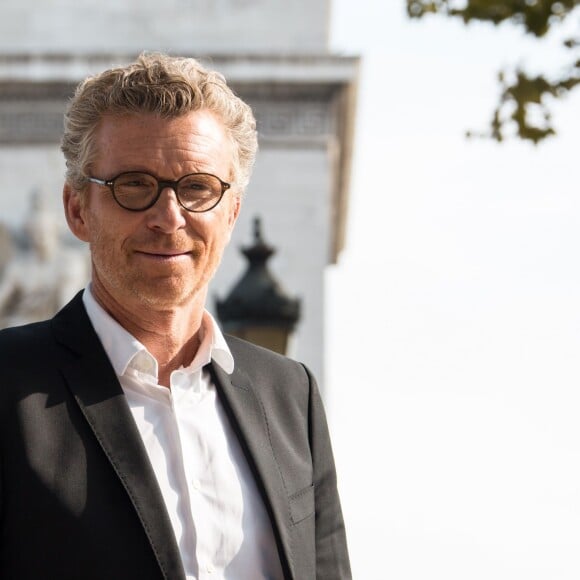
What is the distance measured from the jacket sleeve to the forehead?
589 mm

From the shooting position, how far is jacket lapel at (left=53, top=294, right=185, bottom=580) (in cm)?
293

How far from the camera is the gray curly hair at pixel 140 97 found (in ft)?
10.2

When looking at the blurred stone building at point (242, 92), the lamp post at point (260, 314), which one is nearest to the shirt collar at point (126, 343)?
the lamp post at point (260, 314)

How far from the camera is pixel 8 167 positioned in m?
18.2

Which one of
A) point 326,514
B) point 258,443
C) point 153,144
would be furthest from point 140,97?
point 326,514

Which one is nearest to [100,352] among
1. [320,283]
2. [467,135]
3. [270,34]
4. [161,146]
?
[161,146]

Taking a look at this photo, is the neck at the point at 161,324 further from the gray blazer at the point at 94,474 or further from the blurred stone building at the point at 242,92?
the blurred stone building at the point at 242,92

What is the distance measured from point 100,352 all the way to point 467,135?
1.22 m

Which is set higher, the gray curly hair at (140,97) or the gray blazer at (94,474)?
the gray curly hair at (140,97)

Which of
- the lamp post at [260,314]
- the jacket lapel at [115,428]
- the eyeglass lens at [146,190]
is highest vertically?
the eyeglass lens at [146,190]

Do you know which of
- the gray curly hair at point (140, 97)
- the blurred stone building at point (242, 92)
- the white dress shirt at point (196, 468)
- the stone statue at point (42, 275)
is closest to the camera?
the white dress shirt at point (196, 468)

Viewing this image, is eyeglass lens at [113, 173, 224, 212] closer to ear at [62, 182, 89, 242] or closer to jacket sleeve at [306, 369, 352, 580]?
ear at [62, 182, 89, 242]

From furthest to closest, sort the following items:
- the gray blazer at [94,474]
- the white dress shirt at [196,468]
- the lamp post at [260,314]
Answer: the lamp post at [260,314], the white dress shirt at [196,468], the gray blazer at [94,474]

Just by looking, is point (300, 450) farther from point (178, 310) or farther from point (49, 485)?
point (49, 485)
